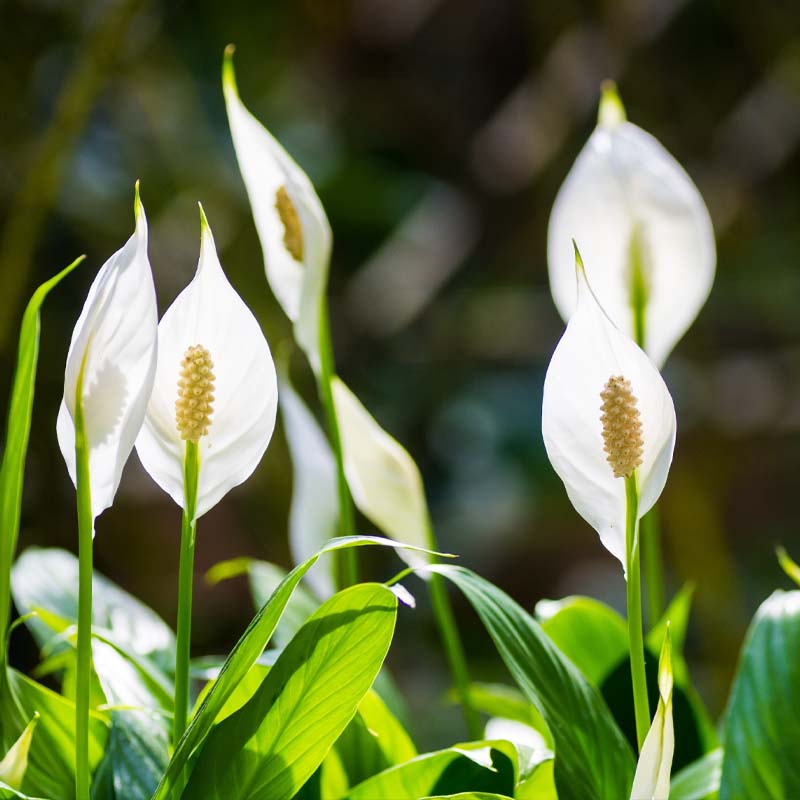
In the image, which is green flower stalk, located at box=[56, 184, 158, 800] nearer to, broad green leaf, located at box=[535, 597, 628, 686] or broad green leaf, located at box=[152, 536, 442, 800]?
broad green leaf, located at box=[152, 536, 442, 800]

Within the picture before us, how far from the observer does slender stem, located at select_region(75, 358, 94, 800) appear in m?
0.17

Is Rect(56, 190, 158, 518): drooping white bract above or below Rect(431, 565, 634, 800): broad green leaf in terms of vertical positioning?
above

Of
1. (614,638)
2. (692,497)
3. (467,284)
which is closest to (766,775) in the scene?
(614,638)

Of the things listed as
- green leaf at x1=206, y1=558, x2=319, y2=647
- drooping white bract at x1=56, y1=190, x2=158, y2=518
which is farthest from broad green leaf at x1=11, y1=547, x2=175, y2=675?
drooping white bract at x1=56, y1=190, x2=158, y2=518

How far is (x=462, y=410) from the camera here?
4.07ft

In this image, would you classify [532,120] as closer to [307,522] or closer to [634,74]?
[634,74]

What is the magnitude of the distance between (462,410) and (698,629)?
0.49 metres

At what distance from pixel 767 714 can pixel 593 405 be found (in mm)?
88

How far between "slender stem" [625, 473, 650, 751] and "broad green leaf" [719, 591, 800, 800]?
44 millimetres

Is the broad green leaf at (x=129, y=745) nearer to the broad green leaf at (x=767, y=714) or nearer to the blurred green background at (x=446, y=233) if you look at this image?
the broad green leaf at (x=767, y=714)

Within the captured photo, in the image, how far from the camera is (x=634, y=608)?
177 millimetres

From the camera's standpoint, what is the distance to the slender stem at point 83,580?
0.56 ft

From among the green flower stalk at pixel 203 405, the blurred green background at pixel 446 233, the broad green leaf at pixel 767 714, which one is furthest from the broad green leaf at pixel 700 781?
the blurred green background at pixel 446 233

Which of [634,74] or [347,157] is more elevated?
[634,74]
